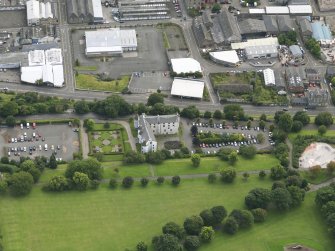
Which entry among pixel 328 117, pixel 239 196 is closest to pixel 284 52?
pixel 328 117

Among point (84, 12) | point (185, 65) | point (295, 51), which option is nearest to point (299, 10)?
point (295, 51)

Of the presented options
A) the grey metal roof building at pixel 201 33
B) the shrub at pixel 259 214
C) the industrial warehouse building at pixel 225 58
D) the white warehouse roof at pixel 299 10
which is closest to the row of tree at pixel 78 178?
the shrub at pixel 259 214

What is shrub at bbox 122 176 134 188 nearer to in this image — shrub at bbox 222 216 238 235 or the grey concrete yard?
shrub at bbox 222 216 238 235

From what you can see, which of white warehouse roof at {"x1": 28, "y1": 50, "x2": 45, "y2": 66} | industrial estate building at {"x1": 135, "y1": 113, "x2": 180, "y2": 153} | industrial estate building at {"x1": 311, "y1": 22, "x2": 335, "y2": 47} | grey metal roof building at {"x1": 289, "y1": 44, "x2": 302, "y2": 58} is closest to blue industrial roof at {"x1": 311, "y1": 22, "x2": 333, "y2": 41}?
industrial estate building at {"x1": 311, "y1": 22, "x2": 335, "y2": 47}


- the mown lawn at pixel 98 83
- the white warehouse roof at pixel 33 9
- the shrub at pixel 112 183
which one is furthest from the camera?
the white warehouse roof at pixel 33 9

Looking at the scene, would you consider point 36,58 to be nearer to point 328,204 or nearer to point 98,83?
point 98,83

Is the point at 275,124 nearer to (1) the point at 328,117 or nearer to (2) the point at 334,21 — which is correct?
(1) the point at 328,117

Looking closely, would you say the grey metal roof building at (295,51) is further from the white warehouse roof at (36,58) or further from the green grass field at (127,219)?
the white warehouse roof at (36,58)
